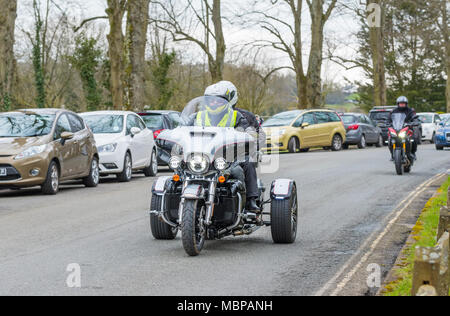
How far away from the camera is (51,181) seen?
15.3 m

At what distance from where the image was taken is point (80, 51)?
4159 centimetres

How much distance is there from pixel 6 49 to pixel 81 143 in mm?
9700

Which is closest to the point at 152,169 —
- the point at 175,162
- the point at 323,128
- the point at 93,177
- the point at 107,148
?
the point at 107,148

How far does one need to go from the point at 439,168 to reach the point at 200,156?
48.6 ft

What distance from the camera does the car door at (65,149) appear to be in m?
15.8

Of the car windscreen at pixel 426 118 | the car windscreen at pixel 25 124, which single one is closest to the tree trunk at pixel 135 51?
the car windscreen at pixel 25 124

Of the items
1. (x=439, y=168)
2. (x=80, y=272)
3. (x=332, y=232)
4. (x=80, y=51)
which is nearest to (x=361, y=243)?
(x=332, y=232)

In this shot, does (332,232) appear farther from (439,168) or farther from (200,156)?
(439,168)

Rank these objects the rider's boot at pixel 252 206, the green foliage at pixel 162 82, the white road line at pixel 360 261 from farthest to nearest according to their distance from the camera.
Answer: the green foliage at pixel 162 82
the rider's boot at pixel 252 206
the white road line at pixel 360 261

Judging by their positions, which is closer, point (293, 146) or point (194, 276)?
point (194, 276)

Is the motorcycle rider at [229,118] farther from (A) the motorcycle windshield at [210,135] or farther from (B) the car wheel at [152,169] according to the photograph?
(B) the car wheel at [152,169]

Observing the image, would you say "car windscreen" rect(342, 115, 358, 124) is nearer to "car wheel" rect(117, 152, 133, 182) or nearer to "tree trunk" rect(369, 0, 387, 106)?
"tree trunk" rect(369, 0, 387, 106)

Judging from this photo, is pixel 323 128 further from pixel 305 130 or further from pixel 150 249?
pixel 150 249

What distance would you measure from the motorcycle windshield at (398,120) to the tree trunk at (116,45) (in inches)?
601
